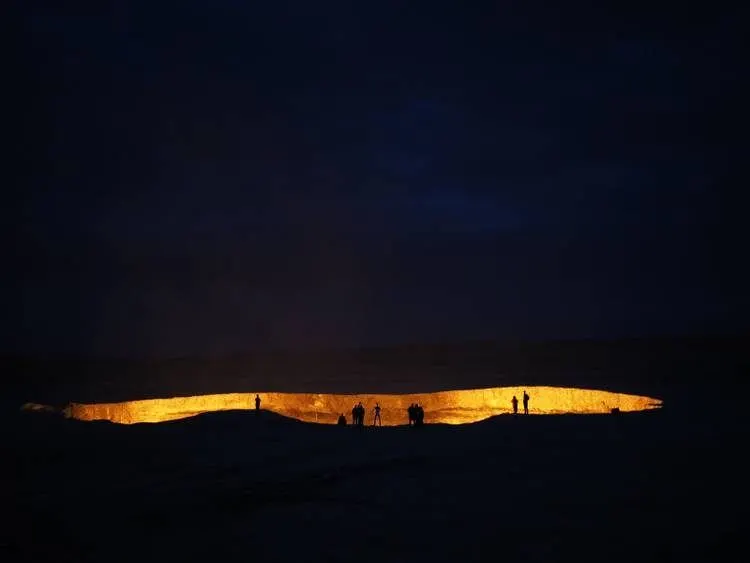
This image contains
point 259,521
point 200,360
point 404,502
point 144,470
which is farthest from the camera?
point 200,360

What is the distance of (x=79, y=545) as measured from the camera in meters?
9.91

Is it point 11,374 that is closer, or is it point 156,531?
point 156,531

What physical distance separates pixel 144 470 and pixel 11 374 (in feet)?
293

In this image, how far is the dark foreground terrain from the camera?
938cm

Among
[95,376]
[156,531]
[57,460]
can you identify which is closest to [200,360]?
[95,376]

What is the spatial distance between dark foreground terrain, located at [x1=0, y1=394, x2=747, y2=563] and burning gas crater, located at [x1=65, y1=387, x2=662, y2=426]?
13474 mm

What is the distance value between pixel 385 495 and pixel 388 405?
24.2 metres

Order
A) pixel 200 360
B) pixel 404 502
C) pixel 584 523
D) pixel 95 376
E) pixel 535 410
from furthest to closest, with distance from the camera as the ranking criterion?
pixel 200 360
pixel 95 376
pixel 535 410
pixel 404 502
pixel 584 523

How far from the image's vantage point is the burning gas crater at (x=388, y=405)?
109 ft

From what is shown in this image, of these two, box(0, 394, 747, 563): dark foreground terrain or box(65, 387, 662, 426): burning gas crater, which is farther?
box(65, 387, 662, 426): burning gas crater

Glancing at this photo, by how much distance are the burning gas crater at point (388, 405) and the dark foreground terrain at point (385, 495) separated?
44.2 feet

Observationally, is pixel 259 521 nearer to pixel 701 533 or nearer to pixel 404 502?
pixel 404 502

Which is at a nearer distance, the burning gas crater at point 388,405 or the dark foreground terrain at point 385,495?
the dark foreground terrain at point 385,495

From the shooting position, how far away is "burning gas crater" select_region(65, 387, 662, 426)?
3312cm
